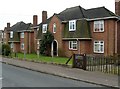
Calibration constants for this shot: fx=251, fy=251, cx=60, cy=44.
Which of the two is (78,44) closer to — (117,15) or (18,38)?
(117,15)

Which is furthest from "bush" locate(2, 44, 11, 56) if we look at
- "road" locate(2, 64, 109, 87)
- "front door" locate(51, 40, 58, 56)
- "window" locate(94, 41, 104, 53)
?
"road" locate(2, 64, 109, 87)

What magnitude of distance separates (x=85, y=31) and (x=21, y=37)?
2483 centimetres

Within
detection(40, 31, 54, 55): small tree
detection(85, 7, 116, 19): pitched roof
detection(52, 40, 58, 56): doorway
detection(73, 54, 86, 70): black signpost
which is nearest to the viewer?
detection(73, 54, 86, 70): black signpost

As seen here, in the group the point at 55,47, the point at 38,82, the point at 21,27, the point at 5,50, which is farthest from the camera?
the point at 21,27

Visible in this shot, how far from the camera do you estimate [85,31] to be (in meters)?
34.7

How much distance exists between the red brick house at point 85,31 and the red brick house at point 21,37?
12.7 m

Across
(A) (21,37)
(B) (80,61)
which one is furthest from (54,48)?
(B) (80,61)

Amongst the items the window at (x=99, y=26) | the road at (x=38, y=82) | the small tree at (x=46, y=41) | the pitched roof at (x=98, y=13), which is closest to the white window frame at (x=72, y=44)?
the window at (x=99, y=26)

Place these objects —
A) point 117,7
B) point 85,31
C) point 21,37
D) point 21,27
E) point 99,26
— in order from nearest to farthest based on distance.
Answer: point 99,26 < point 117,7 < point 85,31 < point 21,37 < point 21,27

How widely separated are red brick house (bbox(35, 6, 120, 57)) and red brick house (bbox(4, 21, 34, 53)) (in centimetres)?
1266

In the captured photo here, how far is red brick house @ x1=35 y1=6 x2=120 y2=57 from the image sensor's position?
32.4m

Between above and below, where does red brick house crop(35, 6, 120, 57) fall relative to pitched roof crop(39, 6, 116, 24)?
below

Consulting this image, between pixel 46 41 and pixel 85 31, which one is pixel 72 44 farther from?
pixel 46 41

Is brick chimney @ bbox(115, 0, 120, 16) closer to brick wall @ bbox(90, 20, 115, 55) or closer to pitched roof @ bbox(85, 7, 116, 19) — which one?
pitched roof @ bbox(85, 7, 116, 19)
